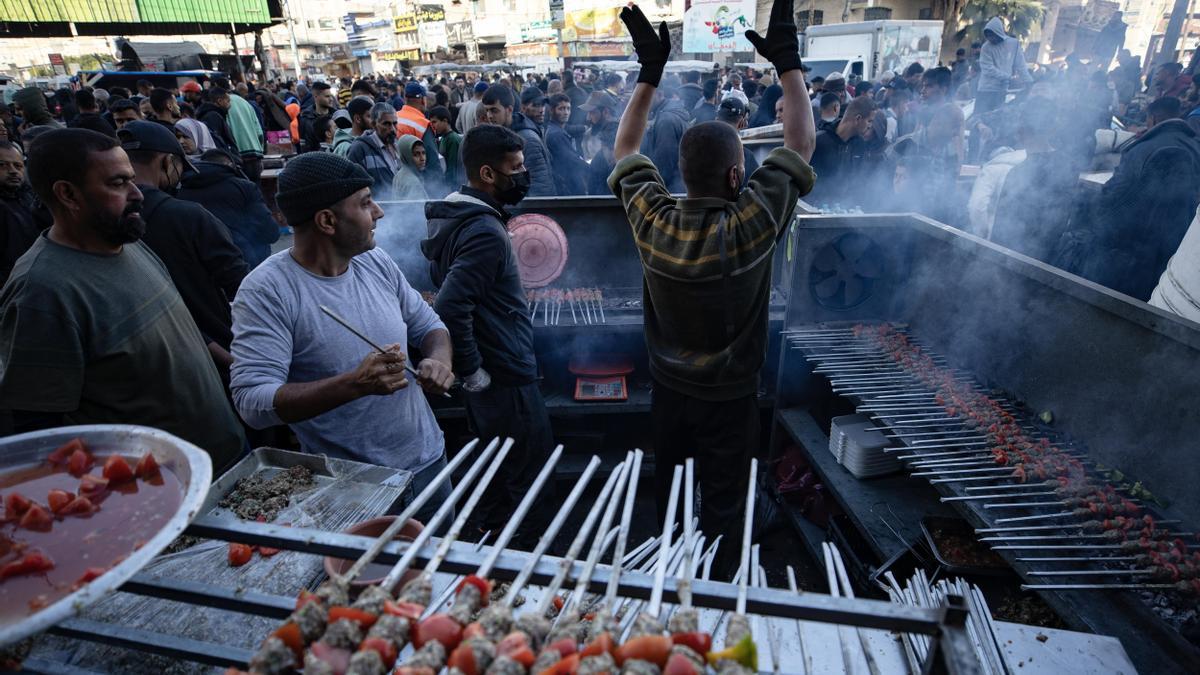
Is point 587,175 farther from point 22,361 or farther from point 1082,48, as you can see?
point 1082,48

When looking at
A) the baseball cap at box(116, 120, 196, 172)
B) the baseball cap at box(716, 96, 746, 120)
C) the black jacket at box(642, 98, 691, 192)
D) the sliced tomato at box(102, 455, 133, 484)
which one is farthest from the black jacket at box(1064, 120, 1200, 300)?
the baseball cap at box(116, 120, 196, 172)

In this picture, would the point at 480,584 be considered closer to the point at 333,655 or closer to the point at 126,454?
the point at 333,655

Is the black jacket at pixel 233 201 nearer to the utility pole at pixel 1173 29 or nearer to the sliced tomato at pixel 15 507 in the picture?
the sliced tomato at pixel 15 507

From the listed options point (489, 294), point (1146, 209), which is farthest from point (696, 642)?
point (1146, 209)

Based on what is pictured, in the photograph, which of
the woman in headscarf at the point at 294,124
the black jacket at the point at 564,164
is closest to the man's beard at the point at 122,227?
the black jacket at the point at 564,164

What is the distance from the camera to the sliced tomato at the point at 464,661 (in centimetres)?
120

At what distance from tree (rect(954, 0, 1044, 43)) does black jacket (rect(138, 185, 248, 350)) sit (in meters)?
37.2

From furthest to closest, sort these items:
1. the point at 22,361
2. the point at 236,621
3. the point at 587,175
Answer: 1. the point at 587,175
2. the point at 22,361
3. the point at 236,621

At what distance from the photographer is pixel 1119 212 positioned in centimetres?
524

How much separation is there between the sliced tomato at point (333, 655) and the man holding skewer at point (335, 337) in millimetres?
1231

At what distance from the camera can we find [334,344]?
8.57 feet

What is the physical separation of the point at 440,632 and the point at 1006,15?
135ft

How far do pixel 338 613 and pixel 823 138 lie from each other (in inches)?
283

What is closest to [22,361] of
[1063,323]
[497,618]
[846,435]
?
[497,618]
